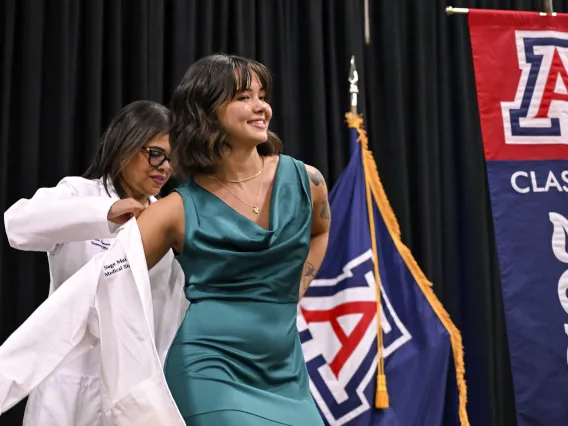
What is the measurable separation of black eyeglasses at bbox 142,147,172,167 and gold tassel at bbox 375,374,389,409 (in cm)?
125

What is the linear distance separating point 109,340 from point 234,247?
0.31m

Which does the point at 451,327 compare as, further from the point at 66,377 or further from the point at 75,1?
the point at 75,1

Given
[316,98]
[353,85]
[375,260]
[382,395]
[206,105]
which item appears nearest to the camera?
[206,105]

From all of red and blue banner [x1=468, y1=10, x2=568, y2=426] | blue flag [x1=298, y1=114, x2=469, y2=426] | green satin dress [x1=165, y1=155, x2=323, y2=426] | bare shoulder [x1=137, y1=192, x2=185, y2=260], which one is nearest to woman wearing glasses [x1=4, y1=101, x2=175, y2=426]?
bare shoulder [x1=137, y1=192, x2=185, y2=260]

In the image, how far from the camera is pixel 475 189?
3.79 metres

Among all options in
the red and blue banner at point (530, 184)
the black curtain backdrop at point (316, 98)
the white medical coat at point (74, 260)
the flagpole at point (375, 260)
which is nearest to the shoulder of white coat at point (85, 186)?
the white medical coat at point (74, 260)

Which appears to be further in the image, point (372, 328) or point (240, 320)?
point (372, 328)

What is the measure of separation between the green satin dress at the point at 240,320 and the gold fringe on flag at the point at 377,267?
4.35 feet

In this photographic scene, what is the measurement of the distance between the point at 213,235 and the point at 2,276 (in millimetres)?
1428

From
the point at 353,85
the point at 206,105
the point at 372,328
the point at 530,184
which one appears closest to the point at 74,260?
the point at 206,105

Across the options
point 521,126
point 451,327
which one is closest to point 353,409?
point 451,327

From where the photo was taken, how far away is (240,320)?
5.79 feet

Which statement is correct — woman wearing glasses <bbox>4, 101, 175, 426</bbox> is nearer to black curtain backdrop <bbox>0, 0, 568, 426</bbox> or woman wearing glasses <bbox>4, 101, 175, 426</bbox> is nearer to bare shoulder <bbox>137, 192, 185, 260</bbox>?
bare shoulder <bbox>137, 192, 185, 260</bbox>

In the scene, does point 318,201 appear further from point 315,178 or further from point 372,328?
point 372,328
